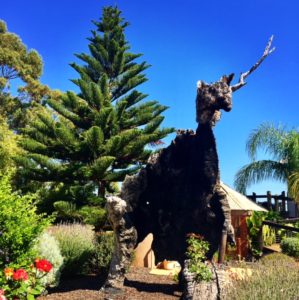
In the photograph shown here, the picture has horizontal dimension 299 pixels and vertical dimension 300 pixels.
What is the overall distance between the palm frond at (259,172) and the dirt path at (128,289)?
13796 mm

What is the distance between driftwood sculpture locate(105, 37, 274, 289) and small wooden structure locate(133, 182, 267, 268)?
2.42 metres

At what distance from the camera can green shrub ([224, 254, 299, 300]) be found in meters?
3.94

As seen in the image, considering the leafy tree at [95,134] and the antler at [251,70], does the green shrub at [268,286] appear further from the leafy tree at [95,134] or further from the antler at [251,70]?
the leafy tree at [95,134]

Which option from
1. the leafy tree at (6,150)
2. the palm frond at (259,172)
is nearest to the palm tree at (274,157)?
the palm frond at (259,172)

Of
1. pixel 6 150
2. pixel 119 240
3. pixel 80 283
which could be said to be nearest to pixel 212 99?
pixel 119 240

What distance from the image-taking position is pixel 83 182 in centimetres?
1611

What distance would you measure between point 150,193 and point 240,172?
15.1m

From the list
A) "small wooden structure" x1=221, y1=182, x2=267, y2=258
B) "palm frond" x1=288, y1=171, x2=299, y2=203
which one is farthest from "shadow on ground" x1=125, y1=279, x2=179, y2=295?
"palm frond" x1=288, y1=171, x2=299, y2=203

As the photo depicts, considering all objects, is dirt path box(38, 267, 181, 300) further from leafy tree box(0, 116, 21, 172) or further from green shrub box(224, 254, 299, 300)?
leafy tree box(0, 116, 21, 172)

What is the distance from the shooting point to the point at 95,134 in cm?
1481

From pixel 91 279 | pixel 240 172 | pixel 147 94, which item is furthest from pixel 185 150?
pixel 240 172

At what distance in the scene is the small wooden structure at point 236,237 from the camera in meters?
10.4

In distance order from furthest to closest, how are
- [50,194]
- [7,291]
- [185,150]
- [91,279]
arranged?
[50,194]
[91,279]
[185,150]
[7,291]

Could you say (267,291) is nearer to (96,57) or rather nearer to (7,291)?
(7,291)
